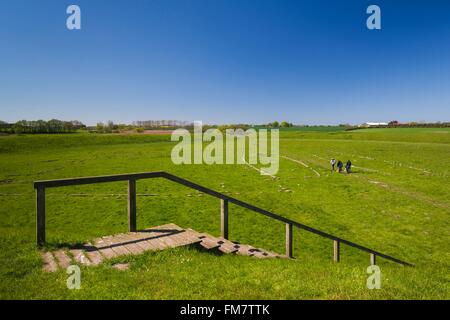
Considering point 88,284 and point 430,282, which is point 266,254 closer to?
point 430,282

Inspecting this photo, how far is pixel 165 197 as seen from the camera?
17.9 meters

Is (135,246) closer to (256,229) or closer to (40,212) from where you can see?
(40,212)

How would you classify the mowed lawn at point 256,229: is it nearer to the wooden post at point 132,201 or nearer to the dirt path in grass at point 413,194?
the dirt path in grass at point 413,194

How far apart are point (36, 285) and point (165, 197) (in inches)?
541

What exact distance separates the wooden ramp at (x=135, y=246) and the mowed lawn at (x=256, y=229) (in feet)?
0.90

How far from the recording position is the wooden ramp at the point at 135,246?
5117 mm

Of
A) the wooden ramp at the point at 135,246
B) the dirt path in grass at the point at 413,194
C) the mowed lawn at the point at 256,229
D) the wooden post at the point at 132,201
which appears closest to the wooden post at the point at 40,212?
the mowed lawn at the point at 256,229

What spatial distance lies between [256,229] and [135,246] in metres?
7.61

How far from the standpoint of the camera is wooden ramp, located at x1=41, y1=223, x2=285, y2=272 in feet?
16.8

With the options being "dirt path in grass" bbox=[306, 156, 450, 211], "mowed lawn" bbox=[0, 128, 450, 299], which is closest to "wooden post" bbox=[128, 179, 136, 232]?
"mowed lawn" bbox=[0, 128, 450, 299]

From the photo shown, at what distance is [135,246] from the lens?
18.9 feet

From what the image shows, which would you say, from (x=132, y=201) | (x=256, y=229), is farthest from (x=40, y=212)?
(x=256, y=229)
